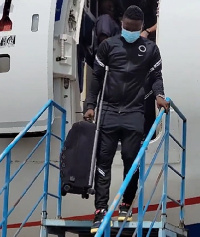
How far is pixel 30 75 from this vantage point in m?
6.78

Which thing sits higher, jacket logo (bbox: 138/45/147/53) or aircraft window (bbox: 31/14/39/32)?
aircraft window (bbox: 31/14/39/32)

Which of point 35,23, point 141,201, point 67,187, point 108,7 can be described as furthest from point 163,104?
point 108,7

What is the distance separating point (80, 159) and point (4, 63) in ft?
5.87

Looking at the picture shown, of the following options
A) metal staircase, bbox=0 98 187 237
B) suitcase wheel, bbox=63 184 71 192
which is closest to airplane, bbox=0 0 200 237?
metal staircase, bbox=0 98 187 237

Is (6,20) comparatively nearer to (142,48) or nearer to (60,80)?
(60,80)

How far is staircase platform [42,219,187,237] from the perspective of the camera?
18.4ft

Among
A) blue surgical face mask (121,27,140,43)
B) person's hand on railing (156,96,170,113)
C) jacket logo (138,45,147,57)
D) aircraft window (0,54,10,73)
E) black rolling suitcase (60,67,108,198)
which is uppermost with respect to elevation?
blue surgical face mask (121,27,140,43)

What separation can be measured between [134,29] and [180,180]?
1.72 metres

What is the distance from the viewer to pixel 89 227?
6.11 meters

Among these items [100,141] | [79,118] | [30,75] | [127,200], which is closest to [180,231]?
[127,200]

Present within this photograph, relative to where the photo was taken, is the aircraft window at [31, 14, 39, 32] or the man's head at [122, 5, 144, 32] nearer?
the man's head at [122, 5, 144, 32]

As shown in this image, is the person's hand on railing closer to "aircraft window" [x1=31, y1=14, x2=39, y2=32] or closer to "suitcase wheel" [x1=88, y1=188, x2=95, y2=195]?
"suitcase wheel" [x1=88, y1=188, x2=95, y2=195]

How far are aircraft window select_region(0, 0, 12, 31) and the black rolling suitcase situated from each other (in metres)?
1.81

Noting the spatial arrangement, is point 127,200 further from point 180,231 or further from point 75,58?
point 75,58
